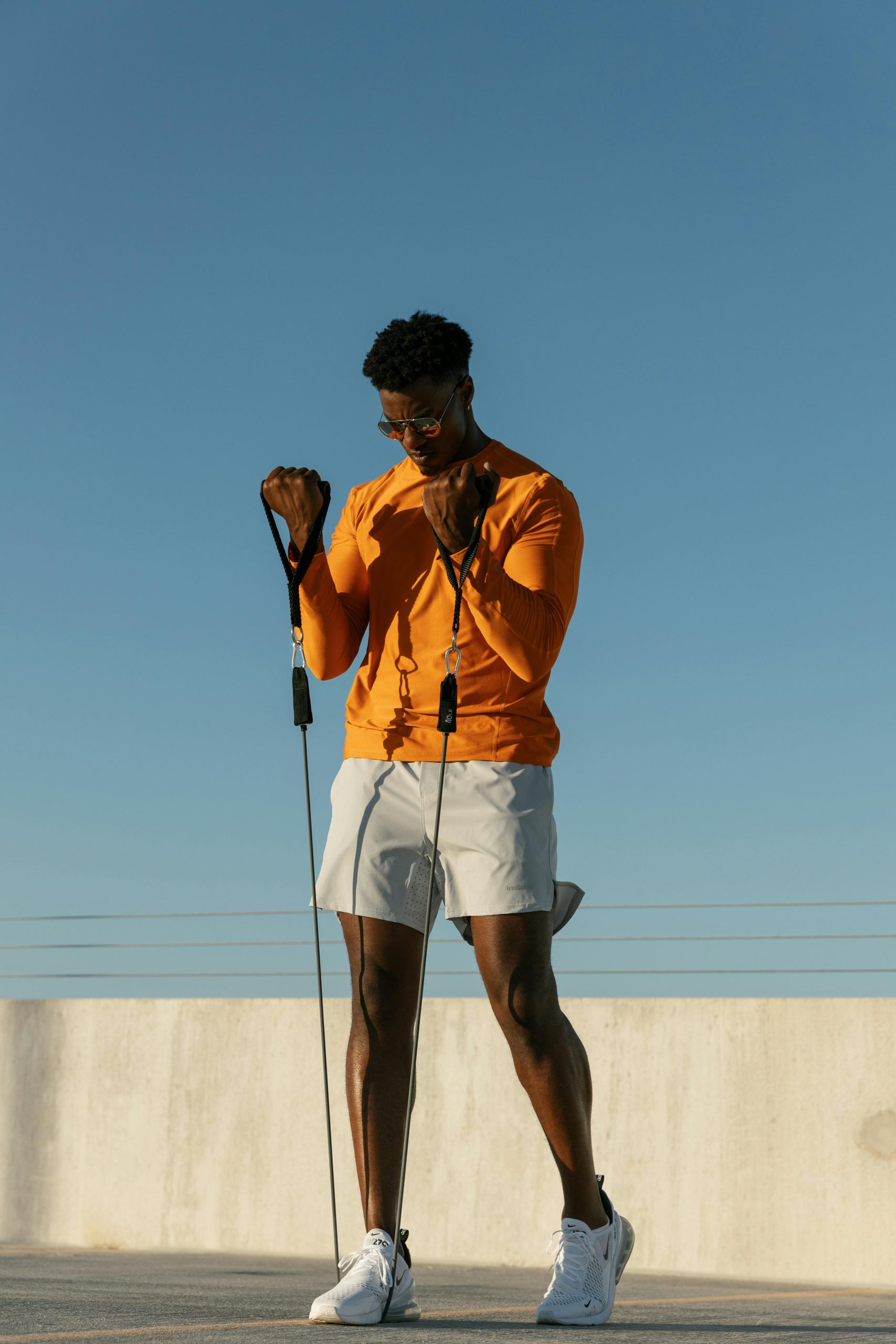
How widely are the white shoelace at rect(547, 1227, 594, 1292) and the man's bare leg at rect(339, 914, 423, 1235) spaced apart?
0.95 feet

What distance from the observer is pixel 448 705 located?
2.56 m

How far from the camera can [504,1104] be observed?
514 centimetres

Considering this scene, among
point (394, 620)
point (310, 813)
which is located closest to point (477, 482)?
point (394, 620)

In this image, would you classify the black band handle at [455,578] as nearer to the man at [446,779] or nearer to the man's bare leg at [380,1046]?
the man at [446,779]

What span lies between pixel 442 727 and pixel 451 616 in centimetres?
25

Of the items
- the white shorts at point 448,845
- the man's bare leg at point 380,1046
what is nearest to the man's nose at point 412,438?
the white shorts at point 448,845

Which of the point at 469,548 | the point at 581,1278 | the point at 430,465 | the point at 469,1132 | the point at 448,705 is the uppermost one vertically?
the point at 430,465

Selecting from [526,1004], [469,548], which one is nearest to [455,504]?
[469,548]

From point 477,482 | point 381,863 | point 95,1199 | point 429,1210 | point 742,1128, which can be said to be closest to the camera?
point 477,482

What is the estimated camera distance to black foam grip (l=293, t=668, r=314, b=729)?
8.97 ft

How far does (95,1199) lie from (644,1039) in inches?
84.7

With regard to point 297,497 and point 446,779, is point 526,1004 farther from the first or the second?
point 297,497

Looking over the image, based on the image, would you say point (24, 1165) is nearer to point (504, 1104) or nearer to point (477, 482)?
point (504, 1104)

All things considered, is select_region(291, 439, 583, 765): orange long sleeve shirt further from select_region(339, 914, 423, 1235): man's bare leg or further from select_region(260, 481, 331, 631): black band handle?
select_region(339, 914, 423, 1235): man's bare leg
